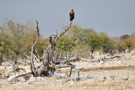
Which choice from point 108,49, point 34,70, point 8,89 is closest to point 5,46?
point 34,70

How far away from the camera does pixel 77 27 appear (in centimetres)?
4322

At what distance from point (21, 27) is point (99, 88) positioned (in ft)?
88.5

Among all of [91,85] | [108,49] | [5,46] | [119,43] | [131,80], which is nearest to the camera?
[91,85]

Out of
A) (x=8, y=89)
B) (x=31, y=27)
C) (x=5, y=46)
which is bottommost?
(x=8, y=89)

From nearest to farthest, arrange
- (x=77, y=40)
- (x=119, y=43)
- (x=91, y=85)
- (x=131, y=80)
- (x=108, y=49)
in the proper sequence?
(x=91, y=85) → (x=131, y=80) → (x=77, y=40) → (x=108, y=49) → (x=119, y=43)

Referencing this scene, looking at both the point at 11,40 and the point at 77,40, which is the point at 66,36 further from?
the point at 11,40

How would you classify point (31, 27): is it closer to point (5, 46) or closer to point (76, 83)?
point (5, 46)

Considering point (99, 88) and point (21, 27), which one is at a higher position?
point (21, 27)

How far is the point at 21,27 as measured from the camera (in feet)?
104

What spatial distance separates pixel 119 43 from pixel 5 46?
48.8 metres

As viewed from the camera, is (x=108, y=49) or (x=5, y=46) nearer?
(x=5, y=46)

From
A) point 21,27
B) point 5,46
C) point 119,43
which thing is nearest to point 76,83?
point 5,46

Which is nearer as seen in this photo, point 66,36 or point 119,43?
point 66,36

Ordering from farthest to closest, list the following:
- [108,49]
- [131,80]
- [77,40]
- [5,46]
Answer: [108,49]
[77,40]
[5,46]
[131,80]
